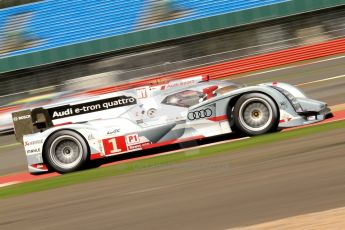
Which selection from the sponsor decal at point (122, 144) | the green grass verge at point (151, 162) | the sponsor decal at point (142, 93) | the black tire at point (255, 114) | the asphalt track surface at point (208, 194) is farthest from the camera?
the sponsor decal at point (142, 93)

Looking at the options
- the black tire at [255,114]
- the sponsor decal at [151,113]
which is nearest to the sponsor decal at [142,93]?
the sponsor decal at [151,113]

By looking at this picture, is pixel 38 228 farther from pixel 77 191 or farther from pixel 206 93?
pixel 206 93

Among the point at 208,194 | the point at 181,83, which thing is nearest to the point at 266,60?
the point at 181,83

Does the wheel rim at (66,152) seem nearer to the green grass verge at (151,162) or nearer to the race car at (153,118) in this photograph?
the race car at (153,118)

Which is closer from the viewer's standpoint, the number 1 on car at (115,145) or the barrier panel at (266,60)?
the number 1 on car at (115,145)

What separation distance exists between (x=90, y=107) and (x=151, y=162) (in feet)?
4.80

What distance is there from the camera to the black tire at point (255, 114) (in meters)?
8.20

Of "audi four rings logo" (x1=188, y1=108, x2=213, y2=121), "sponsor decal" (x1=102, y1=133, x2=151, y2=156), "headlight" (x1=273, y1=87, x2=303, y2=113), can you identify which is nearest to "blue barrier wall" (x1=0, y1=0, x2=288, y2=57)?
"sponsor decal" (x1=102, y1=133, x2=151, y2=156)

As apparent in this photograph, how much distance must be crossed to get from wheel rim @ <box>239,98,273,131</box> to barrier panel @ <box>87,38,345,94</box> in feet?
32.7

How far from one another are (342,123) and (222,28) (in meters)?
14.2

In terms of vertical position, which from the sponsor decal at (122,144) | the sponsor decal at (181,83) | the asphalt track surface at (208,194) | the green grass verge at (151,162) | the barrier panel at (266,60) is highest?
the barrier panel at (266,60)

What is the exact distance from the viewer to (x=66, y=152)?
8742 mm

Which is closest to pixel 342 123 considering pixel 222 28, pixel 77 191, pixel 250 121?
pixel 250 121

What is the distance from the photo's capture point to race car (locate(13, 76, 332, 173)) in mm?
8281
